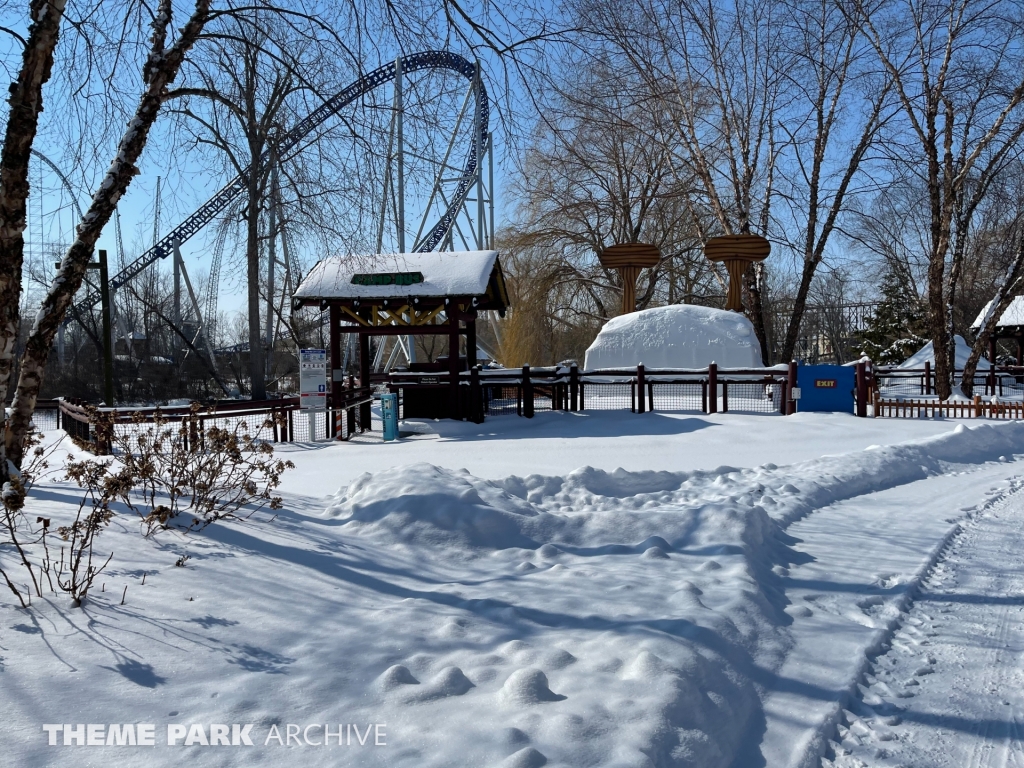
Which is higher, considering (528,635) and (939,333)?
(939,333)

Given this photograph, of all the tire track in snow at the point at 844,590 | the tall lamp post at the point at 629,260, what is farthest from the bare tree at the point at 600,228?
the tire track in snow at the point at 844,590

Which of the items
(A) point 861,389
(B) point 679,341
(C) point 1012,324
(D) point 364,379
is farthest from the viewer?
(C) point 1012,324

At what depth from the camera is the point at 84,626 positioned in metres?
3.54

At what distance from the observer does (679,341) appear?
25234 millimetres

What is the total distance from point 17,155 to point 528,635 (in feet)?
16.3

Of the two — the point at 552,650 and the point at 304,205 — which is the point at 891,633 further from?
the point at 304,205

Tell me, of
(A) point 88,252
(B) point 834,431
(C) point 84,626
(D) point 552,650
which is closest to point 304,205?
(A) point 88,252

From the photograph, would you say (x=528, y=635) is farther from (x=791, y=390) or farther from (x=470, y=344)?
(x=470, y=344)

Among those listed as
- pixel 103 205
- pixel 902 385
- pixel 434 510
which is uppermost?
pixel 103 205

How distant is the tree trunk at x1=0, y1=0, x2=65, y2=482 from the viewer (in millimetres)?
5465

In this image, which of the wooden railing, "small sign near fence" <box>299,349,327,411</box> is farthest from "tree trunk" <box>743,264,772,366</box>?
"small sign near fence" <box>299,349,327,411</box>

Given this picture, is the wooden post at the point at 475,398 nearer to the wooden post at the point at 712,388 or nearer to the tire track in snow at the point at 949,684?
the wooden post at the point at 712,388

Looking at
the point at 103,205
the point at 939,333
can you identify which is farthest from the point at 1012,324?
the point at 103,205

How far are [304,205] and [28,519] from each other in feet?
13.0
